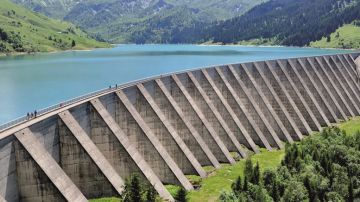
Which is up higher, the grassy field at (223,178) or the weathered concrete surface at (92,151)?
the weathered concrete surface at (92,151)

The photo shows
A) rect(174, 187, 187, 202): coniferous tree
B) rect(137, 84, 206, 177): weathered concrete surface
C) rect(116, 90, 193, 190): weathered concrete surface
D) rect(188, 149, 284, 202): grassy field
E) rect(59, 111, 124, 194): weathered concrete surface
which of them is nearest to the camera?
rect(59, 111, 124, 194): weathered concrete surface

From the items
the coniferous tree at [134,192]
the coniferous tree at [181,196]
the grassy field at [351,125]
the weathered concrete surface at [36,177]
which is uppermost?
the grassy field at [351,125]

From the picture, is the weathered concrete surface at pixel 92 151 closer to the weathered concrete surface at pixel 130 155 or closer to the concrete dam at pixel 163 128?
the concrete dam at pixel 163 128

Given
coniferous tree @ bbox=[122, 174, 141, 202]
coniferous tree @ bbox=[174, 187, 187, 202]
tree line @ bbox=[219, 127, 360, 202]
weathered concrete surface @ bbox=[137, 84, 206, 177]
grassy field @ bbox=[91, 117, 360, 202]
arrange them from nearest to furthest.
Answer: coniferous tree @ bbox=[122, 174, 141, 202]
coniferous tree @ bbox=[174, 187, 187, 202]
tree line @ bbox=[219, 127, 360, 202]
grassy field @ bbox=[91, 117, 360, 202]
weathered concrete surface @ bbox=[137, 84, 206, 177]

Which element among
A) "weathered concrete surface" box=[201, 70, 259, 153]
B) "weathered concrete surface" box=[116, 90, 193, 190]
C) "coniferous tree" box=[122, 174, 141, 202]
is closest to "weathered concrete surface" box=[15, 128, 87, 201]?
"coniferous tree" box=[122, 174, 141, 202]

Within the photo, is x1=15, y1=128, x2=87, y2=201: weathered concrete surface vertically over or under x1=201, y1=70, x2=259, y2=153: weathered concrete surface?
under

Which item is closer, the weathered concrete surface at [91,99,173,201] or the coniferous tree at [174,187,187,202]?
the coniferous tree at [174,187,187,202]

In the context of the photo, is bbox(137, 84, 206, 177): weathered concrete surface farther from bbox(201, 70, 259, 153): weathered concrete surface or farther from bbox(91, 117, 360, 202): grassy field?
bbox(201, 70, 259, 153): weathered concrete surface

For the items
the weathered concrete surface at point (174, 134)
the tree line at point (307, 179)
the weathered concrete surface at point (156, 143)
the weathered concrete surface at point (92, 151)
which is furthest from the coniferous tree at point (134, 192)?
the weathered concrete surface at point (174, 134)

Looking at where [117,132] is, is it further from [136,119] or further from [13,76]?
[13,76]
